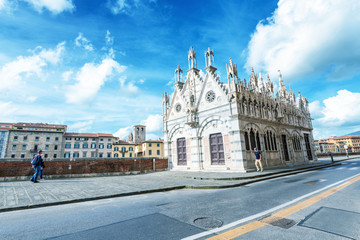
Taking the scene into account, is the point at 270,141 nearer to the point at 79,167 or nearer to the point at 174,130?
the point at 174,130

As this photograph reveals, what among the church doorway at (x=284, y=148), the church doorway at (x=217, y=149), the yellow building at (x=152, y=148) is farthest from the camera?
the yellow building at (x=152, y=148)

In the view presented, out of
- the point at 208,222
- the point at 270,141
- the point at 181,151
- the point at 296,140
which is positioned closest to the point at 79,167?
the point at 181,151

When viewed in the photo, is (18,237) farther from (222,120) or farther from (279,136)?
(279,136)

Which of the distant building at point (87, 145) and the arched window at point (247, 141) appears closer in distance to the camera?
the arched window at point (247, 141)

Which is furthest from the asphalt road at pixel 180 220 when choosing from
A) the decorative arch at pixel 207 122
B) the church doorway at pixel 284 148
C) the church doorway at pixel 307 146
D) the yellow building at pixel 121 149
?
the yellow building at pixel 121 149

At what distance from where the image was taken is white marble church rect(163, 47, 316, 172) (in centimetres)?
1758

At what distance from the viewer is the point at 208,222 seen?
13.9ft

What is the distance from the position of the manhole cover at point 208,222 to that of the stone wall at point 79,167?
51.4ft

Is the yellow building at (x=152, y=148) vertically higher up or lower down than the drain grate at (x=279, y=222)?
higher up

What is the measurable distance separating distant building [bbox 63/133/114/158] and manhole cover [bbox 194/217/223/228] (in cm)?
6432

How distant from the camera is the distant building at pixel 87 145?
5962 centimetres

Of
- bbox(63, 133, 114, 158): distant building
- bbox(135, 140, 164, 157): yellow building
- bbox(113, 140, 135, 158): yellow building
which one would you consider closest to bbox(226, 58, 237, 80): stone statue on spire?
bbox(135, 140, 164, 157): yellow building

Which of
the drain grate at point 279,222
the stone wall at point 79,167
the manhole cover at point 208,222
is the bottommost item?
the drain grate at point 279,222

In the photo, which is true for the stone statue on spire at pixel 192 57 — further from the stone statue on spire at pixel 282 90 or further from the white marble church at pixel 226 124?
the stone statue on spire at pixel 282 90
